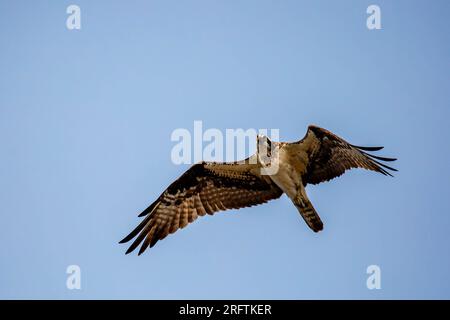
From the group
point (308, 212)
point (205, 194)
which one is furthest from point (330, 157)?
point (205, 194)

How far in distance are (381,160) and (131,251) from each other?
17.2 feet

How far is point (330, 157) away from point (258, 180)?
5.25ft

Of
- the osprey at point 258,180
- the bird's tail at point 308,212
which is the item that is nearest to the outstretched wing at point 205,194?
the osprey at point 258,180

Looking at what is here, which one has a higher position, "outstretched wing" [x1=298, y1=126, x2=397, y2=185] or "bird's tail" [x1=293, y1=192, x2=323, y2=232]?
"outstretched wing" [x1=298, y1=126, x2=397, y2=185]

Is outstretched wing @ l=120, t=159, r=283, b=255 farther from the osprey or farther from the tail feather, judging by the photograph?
the tail feather

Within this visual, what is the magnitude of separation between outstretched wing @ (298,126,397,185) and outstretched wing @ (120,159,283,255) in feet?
3.18

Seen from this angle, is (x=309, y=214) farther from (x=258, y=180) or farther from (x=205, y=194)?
(x=205, y=194)

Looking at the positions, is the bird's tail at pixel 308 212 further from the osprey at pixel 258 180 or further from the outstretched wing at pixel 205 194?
the outstretched wing at pixel 205 194

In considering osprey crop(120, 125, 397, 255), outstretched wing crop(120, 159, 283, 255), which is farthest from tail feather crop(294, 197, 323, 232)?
outstretched wing crop(120, 159, 283, 255)

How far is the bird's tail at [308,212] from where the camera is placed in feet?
38.5

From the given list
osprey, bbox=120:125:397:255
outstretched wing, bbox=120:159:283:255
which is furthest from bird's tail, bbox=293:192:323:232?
outstretched wing, bbox=120:159:283:255

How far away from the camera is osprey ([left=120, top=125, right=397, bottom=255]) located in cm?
1186

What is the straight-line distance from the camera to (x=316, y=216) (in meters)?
11.7

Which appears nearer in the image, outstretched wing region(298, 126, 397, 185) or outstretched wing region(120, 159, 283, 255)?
outstretched wing region(298, 126, 397, 185)
